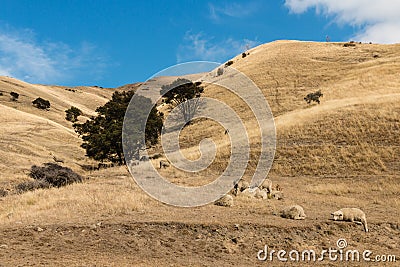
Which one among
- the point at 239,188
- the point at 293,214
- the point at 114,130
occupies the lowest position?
the point at 293,214

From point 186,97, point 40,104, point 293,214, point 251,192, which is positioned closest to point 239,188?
point 251,192

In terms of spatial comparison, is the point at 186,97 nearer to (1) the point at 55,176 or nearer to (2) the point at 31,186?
(1) the point at 55,176

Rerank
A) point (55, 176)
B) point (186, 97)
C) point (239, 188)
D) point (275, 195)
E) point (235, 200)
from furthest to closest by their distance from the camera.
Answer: point (186, 97)
point (55, 176)
point (239, 188)
point (275, 195)
point (235, 200)

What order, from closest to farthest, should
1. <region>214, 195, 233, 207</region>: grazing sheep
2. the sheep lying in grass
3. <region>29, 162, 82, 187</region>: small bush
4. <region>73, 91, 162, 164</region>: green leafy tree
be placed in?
<region>214, 195, 233, 207</region>: grazing sheep
the sheep lying in grass
<region>29, 162, 82, 187</region>: small bush
<region>73, 91, 162, 164</region>: green leafy tree

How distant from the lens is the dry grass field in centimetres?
1002

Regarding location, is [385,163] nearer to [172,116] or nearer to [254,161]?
[254,161]

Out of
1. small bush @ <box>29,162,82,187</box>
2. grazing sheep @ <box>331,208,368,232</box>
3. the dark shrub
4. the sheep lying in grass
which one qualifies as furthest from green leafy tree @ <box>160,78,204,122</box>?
grazing sheep @ <box>331,208,368,232</box>

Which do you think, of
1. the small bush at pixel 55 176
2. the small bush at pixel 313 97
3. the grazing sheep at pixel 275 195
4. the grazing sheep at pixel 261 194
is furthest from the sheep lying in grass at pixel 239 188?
the small bush at pixel 313 97

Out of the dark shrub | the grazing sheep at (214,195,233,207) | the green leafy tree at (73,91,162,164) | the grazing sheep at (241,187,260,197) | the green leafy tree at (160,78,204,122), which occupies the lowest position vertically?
the dark shrub

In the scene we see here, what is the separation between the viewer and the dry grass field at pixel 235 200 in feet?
32.9

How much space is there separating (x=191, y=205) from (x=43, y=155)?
2908 centimetres

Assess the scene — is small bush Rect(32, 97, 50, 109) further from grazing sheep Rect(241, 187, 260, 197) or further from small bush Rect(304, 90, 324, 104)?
grazing sheep Rect(241, 187, 260, 197)

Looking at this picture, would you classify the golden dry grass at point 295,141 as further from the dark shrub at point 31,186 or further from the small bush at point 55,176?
the dark shrub at point 31,186

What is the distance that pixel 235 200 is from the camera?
17.1 metres
